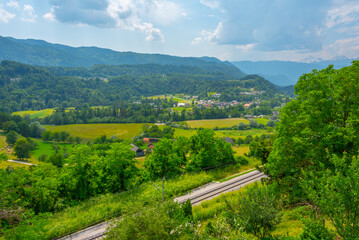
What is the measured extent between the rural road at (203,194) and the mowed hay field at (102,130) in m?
73.6

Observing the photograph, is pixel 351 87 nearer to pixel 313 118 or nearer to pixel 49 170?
pixel 313 118

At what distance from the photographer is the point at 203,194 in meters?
26.6

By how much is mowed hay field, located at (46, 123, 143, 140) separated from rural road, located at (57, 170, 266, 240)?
73.6 metres

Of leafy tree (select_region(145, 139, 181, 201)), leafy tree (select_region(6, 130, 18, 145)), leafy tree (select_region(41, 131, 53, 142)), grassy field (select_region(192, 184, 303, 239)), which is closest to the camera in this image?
grassy field (select_region(192, 184, 303, 239))

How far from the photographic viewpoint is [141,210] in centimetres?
1173

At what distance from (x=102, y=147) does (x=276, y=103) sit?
166 m

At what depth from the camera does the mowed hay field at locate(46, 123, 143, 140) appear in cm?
9912

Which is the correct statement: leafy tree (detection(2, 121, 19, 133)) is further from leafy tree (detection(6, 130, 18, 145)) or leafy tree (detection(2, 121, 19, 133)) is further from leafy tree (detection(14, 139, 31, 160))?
leafy tree (detection(14, 139, 31, 160))

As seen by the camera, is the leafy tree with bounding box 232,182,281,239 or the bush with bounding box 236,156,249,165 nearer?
the leafy tree with bounding box 232,182,281,239

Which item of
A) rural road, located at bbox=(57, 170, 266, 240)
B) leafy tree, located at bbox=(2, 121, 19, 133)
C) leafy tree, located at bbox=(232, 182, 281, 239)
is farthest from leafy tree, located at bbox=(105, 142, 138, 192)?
leafy tree, located at bbox=(2, 121, 19, 133)

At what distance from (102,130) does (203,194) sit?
90925 mm

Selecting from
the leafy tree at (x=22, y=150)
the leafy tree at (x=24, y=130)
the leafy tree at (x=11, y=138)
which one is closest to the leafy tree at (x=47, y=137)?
the leafy tree at (x=11, y=138)

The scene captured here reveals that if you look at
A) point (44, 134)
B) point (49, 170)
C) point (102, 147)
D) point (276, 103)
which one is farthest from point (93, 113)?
point (276, 103)

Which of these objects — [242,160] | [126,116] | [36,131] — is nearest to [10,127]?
[36,131]
